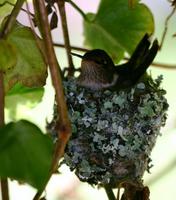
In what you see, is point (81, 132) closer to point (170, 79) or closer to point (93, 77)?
point (93, 77)

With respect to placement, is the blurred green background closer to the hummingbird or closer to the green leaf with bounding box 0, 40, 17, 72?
the hummingbird

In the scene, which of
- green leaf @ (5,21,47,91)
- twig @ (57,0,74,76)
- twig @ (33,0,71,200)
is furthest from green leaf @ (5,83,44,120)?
twig @ (33,0,71,200)

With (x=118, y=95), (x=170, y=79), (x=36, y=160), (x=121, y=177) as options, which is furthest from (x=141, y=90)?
(x=170, y=79)

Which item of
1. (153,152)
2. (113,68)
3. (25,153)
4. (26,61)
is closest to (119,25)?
(113,68)

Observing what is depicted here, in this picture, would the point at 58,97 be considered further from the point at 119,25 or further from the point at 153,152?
the point at 153,152

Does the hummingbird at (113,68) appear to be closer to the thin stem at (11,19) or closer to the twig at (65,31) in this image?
the twig at (65,31)
